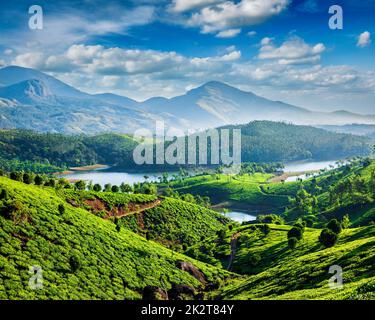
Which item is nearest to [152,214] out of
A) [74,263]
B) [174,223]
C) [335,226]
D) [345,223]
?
[174,223]

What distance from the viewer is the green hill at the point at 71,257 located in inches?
2151

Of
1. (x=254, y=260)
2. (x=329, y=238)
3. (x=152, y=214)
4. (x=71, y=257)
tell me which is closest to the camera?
(x=71, y=257)

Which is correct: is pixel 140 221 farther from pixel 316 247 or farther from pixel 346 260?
pixel 346 260

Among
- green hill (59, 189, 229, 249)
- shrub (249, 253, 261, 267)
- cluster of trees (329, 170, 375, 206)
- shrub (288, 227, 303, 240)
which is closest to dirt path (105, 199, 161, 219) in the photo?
green hill (59, 189, 229, 249)

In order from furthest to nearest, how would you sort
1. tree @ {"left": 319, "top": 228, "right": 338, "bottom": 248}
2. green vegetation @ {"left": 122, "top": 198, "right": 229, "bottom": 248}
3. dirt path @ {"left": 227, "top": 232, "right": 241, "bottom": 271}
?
green vegetation @ {"left": 122, "top": 198, "right": 229, "bottom": 248} → dirt path @ {"left": 227, "top": 232, "right": 241, "bottom": 271} → tree @ {"left": 319, "top": 228, "right": 338, "bottom": 248}

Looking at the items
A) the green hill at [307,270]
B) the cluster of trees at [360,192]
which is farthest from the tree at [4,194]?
the cluster of trees at [360,192]

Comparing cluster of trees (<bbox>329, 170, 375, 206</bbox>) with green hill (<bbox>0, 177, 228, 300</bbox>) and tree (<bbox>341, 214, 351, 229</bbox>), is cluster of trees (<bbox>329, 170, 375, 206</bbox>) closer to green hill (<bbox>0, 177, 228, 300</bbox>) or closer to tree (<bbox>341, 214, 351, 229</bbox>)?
tree (<bbox>341, 214, 351, 229</bbox>)

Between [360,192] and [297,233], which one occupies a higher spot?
[360,192]

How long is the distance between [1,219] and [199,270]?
148 ft

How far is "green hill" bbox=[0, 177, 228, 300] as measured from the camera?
54.6m

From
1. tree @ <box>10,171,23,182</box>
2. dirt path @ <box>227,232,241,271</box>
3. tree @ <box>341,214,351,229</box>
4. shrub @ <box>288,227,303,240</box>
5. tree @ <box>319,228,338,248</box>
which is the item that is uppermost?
tree @ <box>10,171,23,182</box>

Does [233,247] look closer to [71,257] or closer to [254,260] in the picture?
[254,260]

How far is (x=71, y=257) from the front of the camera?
62344mm
